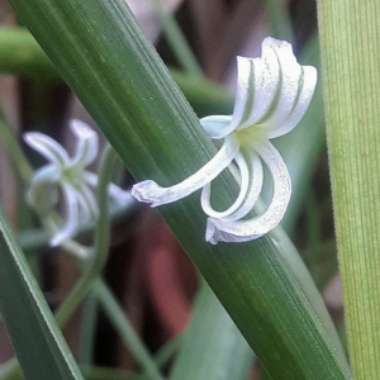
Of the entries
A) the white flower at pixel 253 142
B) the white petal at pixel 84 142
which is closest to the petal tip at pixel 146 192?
the white flower at pixel 253 142

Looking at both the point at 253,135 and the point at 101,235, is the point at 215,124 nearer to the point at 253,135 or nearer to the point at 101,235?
the point at 253,135

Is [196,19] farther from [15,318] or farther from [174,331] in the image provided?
[15,318]

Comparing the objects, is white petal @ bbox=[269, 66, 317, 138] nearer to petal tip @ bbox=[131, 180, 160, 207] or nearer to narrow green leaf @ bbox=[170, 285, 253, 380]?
petal tip @ bbox=[131, 180, 160, 207]

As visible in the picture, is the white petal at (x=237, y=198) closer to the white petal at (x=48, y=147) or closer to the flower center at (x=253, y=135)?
the flower center at (x=253, y=135)

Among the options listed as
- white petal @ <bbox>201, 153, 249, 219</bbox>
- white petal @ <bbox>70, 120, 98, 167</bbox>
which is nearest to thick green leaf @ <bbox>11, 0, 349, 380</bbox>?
white petal @ <bbox>201, 153, 249, 219</bbox>

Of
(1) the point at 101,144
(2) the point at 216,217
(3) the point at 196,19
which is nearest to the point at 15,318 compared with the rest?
(2) the point at 216,217

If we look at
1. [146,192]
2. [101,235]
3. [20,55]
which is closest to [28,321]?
[146,192]

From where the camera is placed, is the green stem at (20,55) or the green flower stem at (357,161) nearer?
the green flower stem at (357,161)
